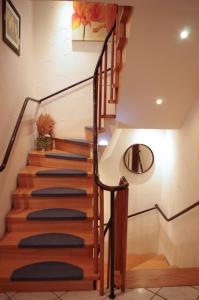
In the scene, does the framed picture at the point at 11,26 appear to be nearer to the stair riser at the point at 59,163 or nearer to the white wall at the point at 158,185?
the stair riser at the point at 59,163

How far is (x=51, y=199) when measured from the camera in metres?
2.86

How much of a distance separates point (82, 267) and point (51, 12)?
152 inches

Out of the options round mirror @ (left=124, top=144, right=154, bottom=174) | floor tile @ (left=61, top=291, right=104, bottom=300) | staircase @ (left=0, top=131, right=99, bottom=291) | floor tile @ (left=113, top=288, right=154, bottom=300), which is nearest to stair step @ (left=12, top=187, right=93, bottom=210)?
staircase @ (left=0, top=131, right=99, bottom=291)

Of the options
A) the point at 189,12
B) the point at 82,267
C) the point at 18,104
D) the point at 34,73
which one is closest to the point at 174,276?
the point at 82,267

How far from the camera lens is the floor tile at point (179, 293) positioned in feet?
6.33

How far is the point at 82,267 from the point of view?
221 centimetres

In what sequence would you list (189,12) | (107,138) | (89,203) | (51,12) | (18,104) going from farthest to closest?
(51,12) < (107,138) < (18,104) < (89,203) < (189,12)

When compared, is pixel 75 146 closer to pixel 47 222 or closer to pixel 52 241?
pixel 47 222

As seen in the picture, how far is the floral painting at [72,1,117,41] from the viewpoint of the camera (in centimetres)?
411

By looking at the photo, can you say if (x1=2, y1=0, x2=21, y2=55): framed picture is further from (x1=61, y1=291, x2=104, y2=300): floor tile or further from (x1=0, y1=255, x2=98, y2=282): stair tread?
(x1=61, y1=291, x2=104, y2=300): floor tile

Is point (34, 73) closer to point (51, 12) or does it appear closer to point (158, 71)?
point (51, 12)

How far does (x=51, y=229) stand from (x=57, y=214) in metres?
0.16

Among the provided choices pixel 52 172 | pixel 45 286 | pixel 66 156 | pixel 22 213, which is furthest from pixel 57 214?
pixel 66 156

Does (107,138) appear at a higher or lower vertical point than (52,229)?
higher
